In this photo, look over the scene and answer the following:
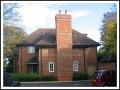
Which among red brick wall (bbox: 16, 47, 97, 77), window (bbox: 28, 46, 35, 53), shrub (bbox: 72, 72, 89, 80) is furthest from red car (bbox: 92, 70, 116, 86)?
window (bbox: 28, 46, 35, 53)

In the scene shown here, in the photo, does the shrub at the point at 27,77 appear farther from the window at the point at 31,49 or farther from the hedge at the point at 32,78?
the window at the point at 31,49

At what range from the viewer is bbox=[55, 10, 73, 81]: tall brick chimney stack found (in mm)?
40219

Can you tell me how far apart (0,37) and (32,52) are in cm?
3094

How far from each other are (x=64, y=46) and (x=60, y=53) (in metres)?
1.04

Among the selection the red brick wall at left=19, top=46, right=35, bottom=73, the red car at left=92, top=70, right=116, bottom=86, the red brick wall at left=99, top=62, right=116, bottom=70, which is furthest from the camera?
the red brick wall at left=19, top=46, right=35, bottom=73

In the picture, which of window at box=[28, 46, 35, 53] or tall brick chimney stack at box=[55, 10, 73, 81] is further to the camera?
window at box=[28, 46, 35, 53]

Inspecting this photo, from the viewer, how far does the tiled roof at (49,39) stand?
142 ft

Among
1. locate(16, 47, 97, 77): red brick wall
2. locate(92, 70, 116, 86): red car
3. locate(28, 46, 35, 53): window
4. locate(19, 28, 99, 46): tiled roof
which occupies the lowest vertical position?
locate(92, 70, 116, 86): red car

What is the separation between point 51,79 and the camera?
40844 millimetres

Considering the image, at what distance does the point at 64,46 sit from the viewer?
40.8 meters

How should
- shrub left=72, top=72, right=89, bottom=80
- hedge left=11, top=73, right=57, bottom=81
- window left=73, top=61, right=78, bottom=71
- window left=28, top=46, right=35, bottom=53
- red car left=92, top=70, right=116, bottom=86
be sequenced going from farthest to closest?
window left=28, top=46, right=35, bottom=53, window left=73, top=61, right=78, bottom=71, shrub left=72, top=72, right=89, bottom=80, hedge left=11, top=73, right=57, bottom=81, red car left=92, top=70, right=116, bottom=86

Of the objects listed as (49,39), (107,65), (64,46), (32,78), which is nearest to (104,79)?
(64,46)

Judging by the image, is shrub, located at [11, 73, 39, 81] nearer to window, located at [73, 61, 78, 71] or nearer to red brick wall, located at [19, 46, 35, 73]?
window, located at [73, 61, 78, 71]

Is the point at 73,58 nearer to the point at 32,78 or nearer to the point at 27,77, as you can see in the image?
the point at 32,78
